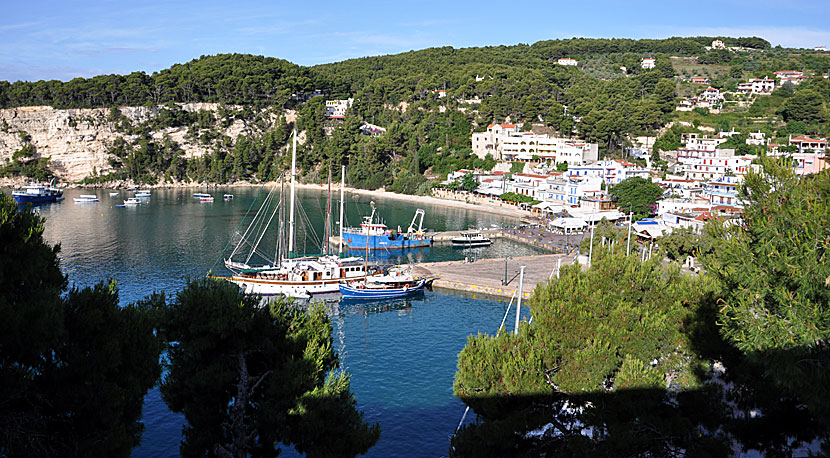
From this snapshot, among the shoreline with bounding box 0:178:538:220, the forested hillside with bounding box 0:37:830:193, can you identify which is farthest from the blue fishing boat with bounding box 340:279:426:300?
the forested hillside with bounding box 0:37:830:193

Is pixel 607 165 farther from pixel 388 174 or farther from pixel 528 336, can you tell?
pixel 528 336

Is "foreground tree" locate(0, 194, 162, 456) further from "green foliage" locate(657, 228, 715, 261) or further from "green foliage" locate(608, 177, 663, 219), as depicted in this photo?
"green foliage" locate(608, 177, 663, 219)

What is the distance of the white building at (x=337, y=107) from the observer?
91269mm

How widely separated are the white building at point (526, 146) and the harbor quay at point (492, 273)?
3236 cm

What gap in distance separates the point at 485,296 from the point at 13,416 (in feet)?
81.7

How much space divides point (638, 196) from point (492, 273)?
23074 mm

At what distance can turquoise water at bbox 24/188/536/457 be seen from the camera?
675 inches

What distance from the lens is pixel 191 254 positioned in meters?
38.1

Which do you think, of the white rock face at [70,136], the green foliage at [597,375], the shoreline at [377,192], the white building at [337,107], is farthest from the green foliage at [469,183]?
the green foliage at [597,375]

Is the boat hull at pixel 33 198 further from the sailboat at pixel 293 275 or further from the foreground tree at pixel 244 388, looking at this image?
the foreground tree at pixel 244 388

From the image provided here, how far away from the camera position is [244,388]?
10117 mm

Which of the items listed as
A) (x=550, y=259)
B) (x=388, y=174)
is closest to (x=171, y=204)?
(x=388, y=174)

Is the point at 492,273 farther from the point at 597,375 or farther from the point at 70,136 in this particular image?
the point at 70,136

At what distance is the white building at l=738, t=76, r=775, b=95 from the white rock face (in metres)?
77.2
